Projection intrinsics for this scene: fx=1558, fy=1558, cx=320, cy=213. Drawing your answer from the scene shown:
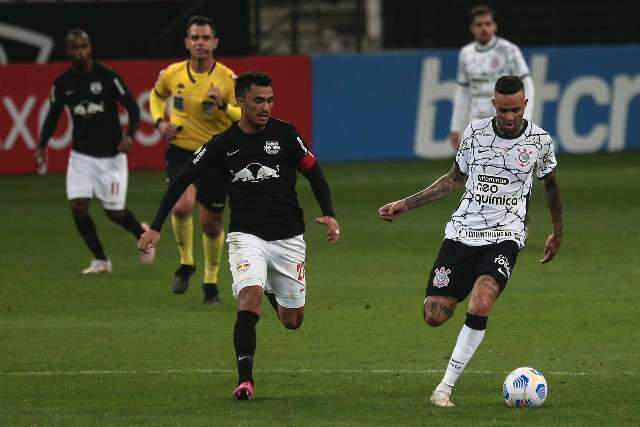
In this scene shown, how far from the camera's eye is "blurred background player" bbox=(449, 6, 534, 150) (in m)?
17.1

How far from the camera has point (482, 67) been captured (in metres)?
17.4

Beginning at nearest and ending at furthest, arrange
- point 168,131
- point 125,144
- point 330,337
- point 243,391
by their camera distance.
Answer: point 243,391
point 330,337
point 168,131
point 125,144

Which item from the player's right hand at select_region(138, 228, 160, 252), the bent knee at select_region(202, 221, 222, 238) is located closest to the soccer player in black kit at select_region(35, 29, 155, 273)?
the bent knee at select_region(202, 221, 222, 238)

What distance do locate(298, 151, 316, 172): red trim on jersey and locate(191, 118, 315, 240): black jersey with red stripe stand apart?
1.2 inches

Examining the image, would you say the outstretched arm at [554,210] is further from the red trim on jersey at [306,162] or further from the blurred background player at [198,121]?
the blurred background player at [198,121]

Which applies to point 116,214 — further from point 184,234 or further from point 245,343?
point 245,343

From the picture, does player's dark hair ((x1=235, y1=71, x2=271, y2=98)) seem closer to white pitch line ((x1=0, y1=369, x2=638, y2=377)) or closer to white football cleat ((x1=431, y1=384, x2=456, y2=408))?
white pitch line ((x1=0, y1=369, x2=638, y2=377))

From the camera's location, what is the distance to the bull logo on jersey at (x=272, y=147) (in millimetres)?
9961

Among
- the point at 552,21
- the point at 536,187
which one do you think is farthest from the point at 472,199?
the point at 552,21

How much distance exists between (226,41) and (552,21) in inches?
258

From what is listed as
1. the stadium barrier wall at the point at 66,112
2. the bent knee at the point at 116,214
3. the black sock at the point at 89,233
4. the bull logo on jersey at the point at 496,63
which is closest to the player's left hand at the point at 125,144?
the bent knee at the point at 116,214

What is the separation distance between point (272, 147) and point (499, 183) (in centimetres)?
148

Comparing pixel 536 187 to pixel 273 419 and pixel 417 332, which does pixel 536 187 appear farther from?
pixel 273 419

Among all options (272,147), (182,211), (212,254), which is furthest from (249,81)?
(182,211)
